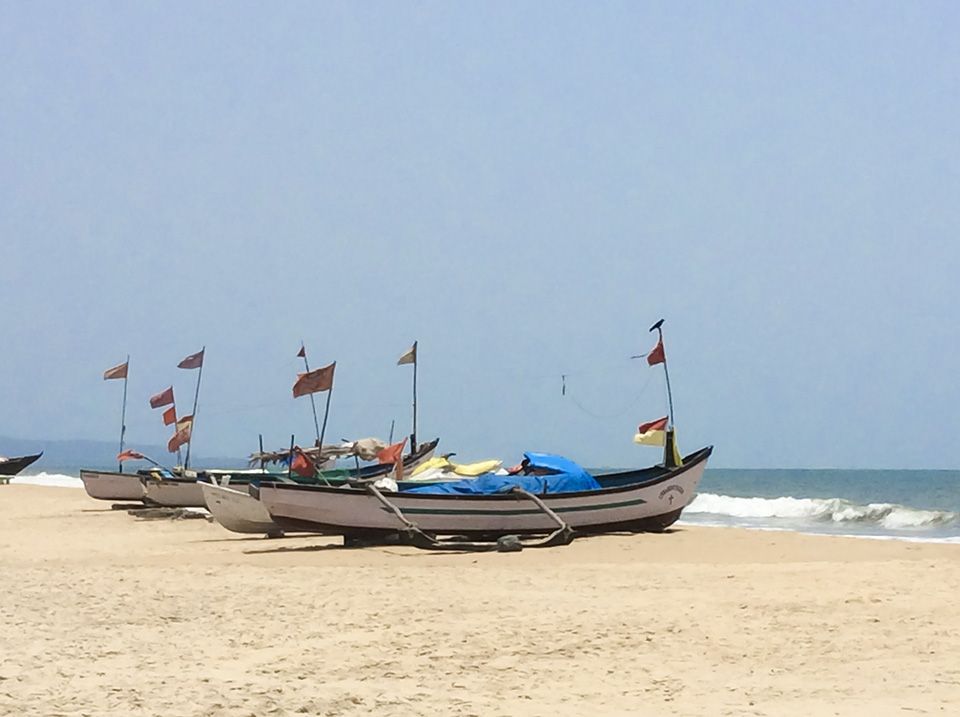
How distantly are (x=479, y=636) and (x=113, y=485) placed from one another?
2756 cm

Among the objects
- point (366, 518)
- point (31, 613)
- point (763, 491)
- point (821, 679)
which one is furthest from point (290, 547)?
point (763, 491)

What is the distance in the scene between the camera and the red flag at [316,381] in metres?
23.5

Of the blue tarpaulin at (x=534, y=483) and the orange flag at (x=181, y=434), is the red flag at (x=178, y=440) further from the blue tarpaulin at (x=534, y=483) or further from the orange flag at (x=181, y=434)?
the blue tarpaulin at (x=534, y=483)

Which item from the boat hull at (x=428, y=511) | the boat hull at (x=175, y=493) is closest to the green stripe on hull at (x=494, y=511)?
the boat hull at (x=428, y=511)

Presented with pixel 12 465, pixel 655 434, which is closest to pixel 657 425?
pixel 655 434

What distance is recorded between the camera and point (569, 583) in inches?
573

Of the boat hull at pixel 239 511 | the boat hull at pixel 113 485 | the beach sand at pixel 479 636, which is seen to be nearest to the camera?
the beach sand at pixel 479 636

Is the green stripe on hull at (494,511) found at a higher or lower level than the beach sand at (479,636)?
higher

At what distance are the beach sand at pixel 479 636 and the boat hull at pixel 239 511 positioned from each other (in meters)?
3.74

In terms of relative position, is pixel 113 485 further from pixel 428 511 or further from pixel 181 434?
pixel 428 511

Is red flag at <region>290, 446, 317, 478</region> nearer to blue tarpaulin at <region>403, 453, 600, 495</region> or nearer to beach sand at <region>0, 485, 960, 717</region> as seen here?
blue tarpaulin at <region>403, 453, 600, 495</region>

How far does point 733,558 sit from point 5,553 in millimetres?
12180

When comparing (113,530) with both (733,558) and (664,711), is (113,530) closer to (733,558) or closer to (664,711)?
(733,558)

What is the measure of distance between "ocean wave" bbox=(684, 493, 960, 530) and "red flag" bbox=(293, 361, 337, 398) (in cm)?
1721
